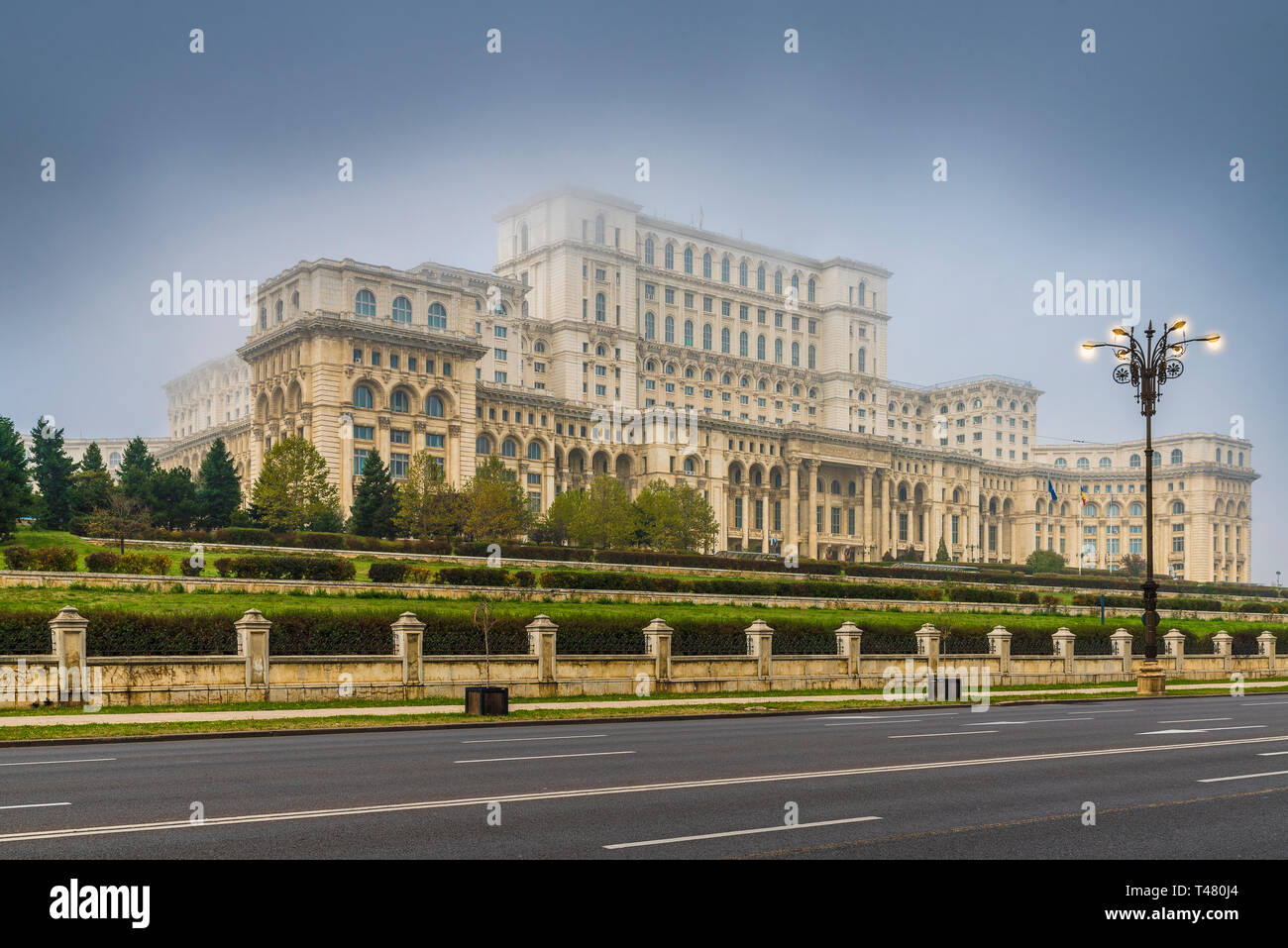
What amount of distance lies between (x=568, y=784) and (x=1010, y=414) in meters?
168

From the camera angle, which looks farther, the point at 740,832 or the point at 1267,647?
the point at 1267,647

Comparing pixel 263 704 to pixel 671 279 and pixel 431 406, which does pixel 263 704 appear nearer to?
→ pixel 431 406

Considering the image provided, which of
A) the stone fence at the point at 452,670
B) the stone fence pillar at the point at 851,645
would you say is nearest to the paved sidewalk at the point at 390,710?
the stone fence at the point at 452,670

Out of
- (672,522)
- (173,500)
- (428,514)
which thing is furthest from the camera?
(672,522)

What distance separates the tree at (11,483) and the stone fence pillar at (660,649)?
35182 mm

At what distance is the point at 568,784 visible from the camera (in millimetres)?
13703

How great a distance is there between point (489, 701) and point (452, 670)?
218 inches

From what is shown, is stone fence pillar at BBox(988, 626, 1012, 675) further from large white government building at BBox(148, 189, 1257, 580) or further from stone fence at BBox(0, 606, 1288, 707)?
large white government building at BBox(148, 189, 1257, 580)

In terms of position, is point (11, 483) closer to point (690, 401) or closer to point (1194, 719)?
point (1194, 719)

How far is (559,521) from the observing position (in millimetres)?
92188

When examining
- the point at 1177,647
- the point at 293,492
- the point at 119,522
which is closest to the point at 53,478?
the point at 293,492

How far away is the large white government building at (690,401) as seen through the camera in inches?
3866

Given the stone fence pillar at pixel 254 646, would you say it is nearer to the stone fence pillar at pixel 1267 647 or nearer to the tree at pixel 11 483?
the tree at pixel 11 483
